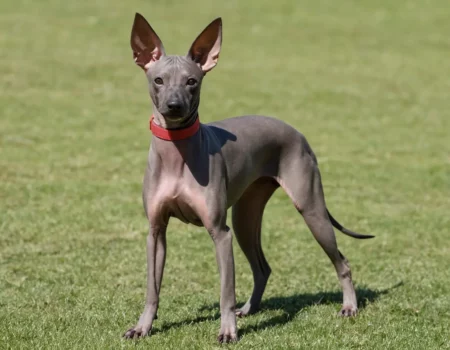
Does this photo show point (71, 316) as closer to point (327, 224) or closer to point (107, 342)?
point (107, 342)

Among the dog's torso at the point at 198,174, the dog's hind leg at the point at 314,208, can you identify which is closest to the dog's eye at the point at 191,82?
the dog's torso at the point at 198,174

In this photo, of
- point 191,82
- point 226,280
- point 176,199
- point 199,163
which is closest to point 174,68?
point 191,82

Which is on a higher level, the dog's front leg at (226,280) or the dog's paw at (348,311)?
the dog's front leg at (226,280)

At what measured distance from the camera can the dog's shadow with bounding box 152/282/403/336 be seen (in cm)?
700

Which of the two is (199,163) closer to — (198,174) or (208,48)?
(198,174)

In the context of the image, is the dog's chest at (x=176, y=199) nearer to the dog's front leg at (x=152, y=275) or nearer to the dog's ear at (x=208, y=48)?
the dog's front leg at (x=152, y=275)

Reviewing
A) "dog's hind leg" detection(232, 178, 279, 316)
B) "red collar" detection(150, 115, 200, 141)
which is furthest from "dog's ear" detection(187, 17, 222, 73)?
"dog's hind leg" detection(232, 178, 279, 316)

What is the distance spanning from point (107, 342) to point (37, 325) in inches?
30.8

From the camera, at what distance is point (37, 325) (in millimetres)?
6906

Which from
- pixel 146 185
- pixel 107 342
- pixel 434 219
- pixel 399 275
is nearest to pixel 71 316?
pixel 107 342

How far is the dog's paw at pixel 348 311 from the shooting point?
290 inches

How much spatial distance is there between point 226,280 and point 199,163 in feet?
2.83

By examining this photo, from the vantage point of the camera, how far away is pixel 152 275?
6.70m

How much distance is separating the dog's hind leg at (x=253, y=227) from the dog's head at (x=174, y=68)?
141 cm
